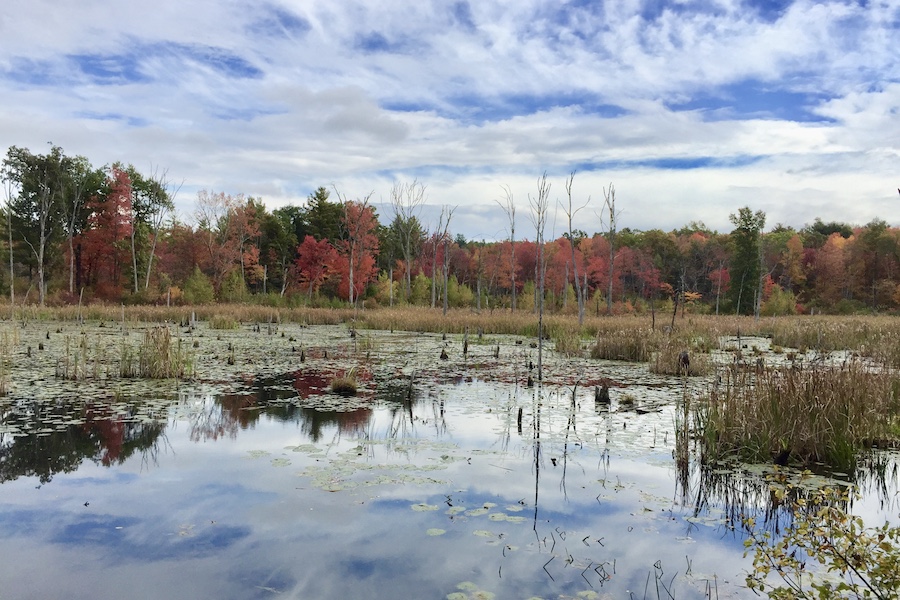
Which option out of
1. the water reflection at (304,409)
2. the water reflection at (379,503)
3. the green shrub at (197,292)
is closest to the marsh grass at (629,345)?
the water reflection at (304,409)

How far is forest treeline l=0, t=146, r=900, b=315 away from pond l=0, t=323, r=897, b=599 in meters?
20.4

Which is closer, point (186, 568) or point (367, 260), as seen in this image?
point (186, 568)

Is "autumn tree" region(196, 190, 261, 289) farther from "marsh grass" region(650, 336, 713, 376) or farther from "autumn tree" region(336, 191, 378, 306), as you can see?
"marsh grass" region(650, 336, 713, 376)

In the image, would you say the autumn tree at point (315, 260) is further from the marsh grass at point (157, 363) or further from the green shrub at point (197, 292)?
the marsh grass at point (157, 363)

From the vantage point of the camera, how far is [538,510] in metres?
4.84

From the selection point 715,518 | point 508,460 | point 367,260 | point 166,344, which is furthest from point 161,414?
point 367,260

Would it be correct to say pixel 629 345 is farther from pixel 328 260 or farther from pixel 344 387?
pixel 328 260

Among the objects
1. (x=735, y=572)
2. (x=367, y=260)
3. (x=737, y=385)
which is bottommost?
(x=735, y=572)

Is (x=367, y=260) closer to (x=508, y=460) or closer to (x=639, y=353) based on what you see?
(x=639, y=353)

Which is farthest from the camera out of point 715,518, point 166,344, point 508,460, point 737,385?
point 166,344

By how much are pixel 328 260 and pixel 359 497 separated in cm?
3956

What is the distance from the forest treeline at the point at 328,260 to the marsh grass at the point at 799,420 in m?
20.8

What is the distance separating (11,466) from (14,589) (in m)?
2.65

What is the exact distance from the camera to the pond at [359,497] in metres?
3.73
